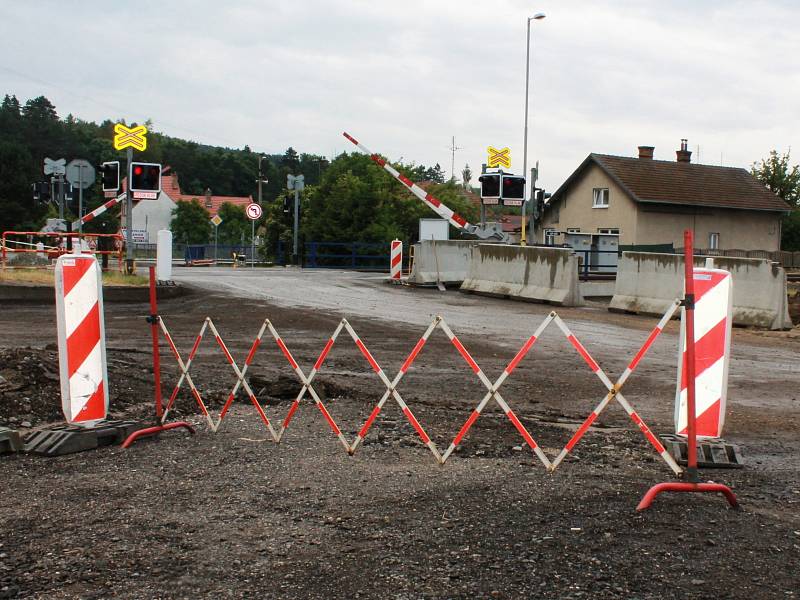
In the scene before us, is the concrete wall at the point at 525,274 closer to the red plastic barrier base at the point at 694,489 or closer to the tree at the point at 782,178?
the red plastic barrier base at the point at 694,489

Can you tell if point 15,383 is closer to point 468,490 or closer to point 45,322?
point 468,490

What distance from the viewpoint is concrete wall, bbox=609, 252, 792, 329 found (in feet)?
55.5

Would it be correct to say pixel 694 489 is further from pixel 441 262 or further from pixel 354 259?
pixel 354 259

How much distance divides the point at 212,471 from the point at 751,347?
33.8 feet

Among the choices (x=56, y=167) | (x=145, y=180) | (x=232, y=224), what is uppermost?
(x=56, y=167)

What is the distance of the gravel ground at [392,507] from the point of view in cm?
430

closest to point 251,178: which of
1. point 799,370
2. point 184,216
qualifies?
point 184,216

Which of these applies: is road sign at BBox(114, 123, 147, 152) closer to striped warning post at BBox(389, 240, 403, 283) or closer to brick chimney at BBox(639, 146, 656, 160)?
striped warning post at BBox(389, 240, 403, 283)

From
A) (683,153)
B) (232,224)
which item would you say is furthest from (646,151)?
(232,224)

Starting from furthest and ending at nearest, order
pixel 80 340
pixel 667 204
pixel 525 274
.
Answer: pixel 667 204
pixel 525 274
pixel 80 340

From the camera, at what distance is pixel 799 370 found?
11.8 metres

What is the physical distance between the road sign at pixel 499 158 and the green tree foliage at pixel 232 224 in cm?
6809

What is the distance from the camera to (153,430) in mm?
7410

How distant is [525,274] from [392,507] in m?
17.4
